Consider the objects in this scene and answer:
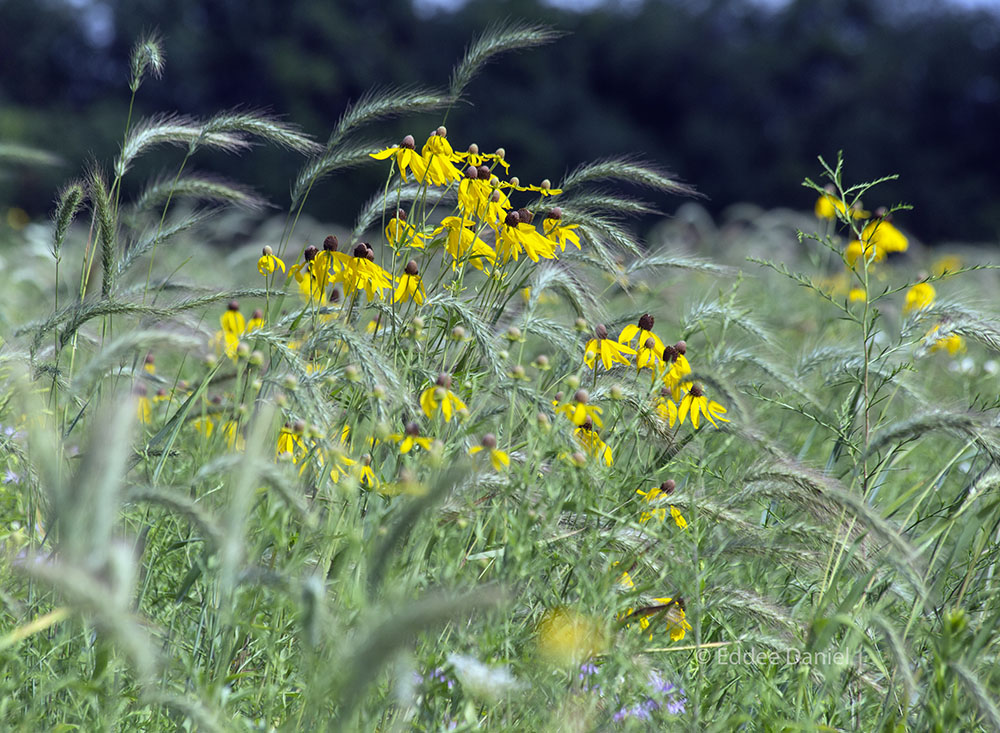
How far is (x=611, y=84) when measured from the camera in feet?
87.9

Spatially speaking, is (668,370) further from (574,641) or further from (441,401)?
(574,641)

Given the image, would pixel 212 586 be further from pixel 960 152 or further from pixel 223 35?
pixel 223 35

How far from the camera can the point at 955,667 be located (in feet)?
4.84

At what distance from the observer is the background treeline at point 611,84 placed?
72.7 ft

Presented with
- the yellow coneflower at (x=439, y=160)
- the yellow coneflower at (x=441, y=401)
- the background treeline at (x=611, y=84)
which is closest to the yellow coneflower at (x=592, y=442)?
the yellow coneflower at (x=441, y=401)

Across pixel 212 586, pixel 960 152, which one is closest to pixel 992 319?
pixel 212 586

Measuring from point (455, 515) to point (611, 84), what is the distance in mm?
26647

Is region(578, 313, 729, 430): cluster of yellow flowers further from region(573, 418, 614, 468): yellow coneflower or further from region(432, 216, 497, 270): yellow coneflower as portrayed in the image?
region(432, 216, 497, 270): yellow coneflower

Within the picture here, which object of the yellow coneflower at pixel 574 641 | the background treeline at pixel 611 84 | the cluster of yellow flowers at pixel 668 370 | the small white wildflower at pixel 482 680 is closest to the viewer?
the small white wildflower at pixel 482 680

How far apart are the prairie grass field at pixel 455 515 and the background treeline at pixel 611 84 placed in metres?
19.0

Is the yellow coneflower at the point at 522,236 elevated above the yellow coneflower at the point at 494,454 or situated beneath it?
elevated above

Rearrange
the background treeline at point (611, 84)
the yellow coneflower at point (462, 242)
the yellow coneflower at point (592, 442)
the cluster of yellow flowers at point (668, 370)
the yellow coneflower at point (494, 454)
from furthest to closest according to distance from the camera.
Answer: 1. the background treeline at point (611, 84)
2. the yellow coneflower at point (462, 242)
3. the cluster of yellow flowers at point (668, 370)
4. the yellow coneflower at point (592, 442)
5. the yellow coneflower at point (494, 454)

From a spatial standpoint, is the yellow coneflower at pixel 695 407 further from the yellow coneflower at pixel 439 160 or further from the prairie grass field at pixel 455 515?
the yellow coneflower at pixel 439 160

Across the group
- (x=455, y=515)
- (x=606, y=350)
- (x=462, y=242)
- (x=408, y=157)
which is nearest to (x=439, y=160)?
(x=408, y=157)
